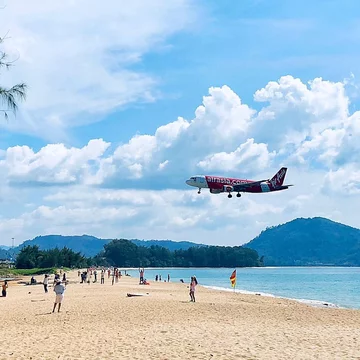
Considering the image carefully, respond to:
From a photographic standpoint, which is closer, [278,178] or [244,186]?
[244,186]

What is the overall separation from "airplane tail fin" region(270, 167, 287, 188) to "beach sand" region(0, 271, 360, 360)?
2477 cm

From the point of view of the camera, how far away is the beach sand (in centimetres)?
1502

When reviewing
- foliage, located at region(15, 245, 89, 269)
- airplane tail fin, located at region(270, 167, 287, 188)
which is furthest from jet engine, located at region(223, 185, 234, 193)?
foliage, located at region(15, 245, 89, 269)

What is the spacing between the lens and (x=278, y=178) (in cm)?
5266

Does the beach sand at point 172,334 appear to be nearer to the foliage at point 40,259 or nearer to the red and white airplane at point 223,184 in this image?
the red and white airplane at point 223,184

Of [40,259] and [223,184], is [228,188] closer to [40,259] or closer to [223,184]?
[223,184]

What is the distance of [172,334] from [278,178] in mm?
36037

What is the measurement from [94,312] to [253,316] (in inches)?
285

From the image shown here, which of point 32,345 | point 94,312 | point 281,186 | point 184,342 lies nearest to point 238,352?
point 184,342

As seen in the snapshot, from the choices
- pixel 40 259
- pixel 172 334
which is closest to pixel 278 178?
pixel 172 334

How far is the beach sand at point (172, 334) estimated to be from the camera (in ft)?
49.3

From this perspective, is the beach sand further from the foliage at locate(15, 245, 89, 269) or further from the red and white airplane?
the foliage at locate(15, 245, 89, 269)

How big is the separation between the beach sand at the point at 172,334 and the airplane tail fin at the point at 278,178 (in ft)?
81.3

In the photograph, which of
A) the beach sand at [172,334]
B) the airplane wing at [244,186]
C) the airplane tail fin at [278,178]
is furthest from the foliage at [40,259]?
the beach sand at [172,334]
